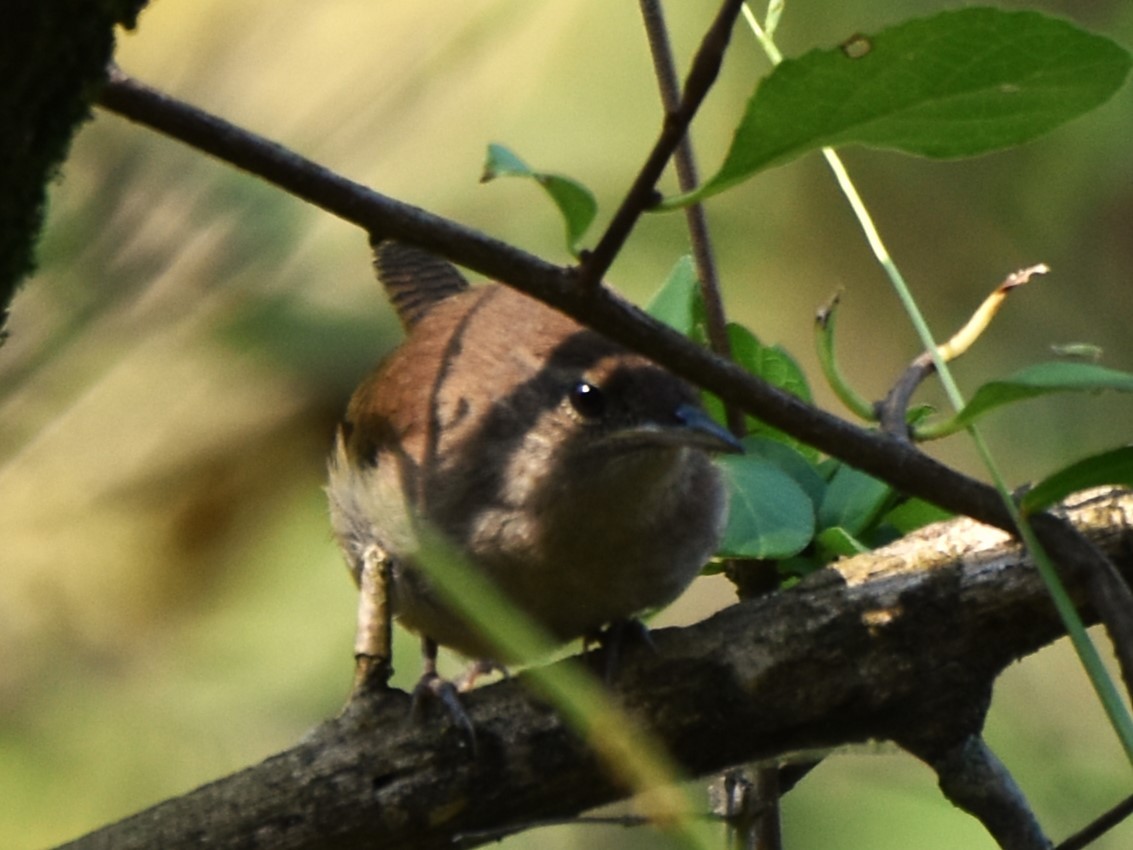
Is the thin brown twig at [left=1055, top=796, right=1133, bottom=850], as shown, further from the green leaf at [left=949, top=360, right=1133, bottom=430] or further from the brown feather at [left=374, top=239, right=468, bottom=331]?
the brown feather at [left=374, top=239, right=468, bottom=331]

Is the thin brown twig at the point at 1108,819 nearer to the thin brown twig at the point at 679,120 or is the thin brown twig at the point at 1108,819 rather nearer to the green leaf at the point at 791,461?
the green leaf at the point at 791,461

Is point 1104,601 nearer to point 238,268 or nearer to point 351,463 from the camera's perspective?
point 351,463

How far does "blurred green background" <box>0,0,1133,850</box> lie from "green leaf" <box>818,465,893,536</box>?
1460 millimetres

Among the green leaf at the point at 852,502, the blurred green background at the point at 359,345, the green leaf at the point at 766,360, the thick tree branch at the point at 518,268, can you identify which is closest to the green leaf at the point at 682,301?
the green leaf at the point at 766,360

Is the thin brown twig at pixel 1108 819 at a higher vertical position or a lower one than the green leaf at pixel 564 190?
lower

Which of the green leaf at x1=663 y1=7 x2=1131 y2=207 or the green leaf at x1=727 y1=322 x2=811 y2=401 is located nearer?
the green leaf at x1=663 y1=7 x2=1131 y2=207

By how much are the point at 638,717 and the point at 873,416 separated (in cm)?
44

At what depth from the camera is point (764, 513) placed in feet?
5.43

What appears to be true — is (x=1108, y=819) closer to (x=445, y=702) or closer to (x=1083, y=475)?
(x=1083, y=475)

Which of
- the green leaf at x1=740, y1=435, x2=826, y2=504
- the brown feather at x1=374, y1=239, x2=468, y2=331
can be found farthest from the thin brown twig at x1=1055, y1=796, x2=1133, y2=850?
the brown feather at x1=374, y1=239, x2=468, y2=331

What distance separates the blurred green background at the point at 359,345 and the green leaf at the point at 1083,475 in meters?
1.93

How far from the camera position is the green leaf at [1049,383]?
1100mm

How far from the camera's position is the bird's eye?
77.4 inches

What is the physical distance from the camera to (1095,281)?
151 inches
